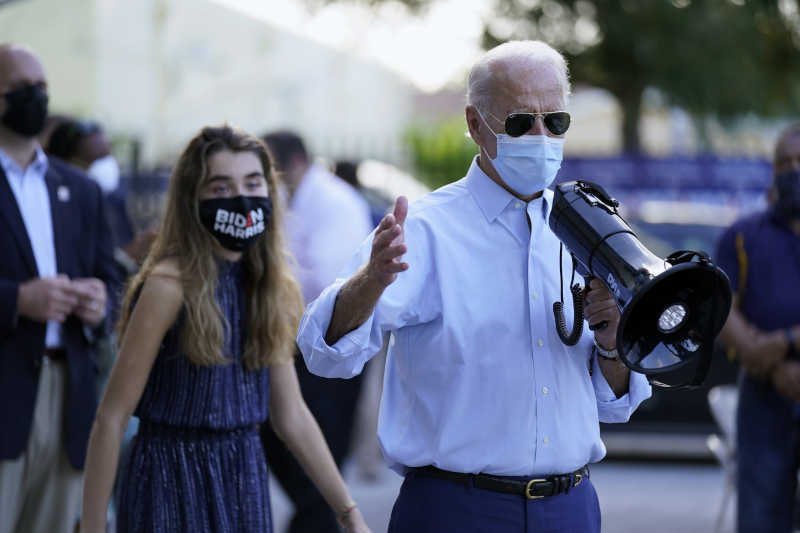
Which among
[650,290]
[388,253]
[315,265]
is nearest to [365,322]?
[388,253]

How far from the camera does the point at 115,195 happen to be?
689 centimetres

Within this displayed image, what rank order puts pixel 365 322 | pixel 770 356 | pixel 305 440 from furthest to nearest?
pixel 770 356, pixel 305 440, pixel 365 322

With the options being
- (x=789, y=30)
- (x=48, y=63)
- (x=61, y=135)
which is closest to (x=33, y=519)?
(x=61, y=135)

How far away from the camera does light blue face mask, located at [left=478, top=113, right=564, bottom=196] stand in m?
2.48

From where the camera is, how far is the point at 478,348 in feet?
7.97

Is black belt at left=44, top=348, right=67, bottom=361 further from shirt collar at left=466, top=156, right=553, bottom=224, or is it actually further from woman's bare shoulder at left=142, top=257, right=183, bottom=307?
shirt collar at left=466, top=156, right=553, bottom=224

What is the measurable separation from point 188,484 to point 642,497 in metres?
4.68

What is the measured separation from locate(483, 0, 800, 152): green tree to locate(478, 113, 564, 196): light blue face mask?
12.6 metres

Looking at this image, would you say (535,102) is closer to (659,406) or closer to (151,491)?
(151,491)

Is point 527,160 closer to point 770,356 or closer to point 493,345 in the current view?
point 493,345

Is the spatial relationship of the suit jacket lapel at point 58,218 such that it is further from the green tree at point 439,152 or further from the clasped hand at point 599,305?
the green tree at point 439,152

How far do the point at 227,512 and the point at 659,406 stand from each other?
505cm


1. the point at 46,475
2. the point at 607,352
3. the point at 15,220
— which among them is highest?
the point at 15,220

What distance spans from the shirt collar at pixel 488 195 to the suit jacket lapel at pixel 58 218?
2010 mm
